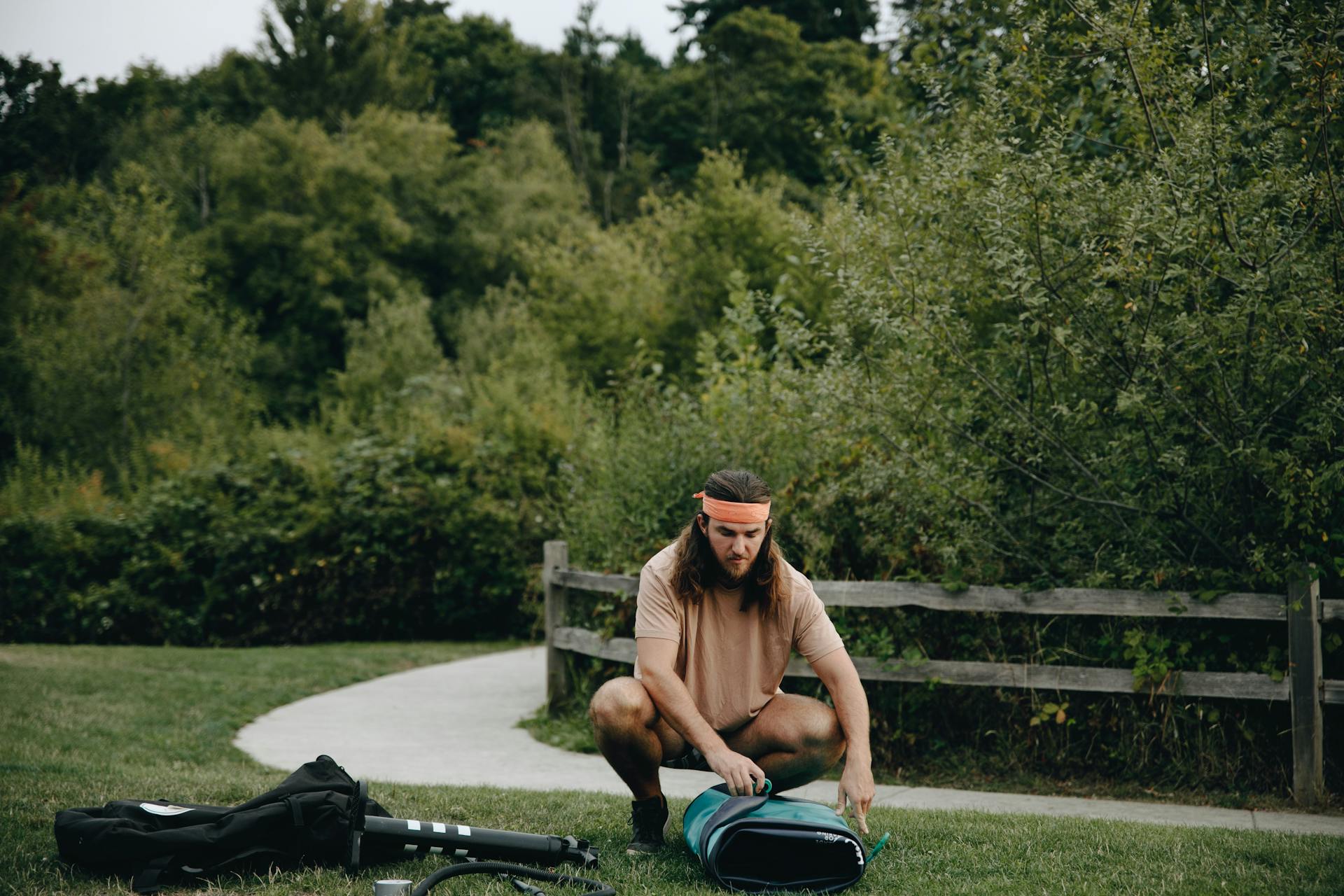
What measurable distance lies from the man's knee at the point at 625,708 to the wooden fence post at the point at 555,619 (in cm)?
404

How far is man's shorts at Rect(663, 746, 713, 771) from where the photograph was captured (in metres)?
4.71

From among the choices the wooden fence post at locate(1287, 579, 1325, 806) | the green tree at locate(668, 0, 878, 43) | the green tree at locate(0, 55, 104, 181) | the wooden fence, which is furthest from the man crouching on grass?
the green tree at locate(0, 55, 104, 181)

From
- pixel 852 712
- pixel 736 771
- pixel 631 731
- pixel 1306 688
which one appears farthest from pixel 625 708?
pixel 1306 688

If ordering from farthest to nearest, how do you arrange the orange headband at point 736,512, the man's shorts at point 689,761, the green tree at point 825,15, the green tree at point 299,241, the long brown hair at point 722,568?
the green tree at point 825,15 < the green tree at point 299,241 < the man's shorts at point 689,761 < the long brown hair at point 722,568 < the orange headband at point 736,512

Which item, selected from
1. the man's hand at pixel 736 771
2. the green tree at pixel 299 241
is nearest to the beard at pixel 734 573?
the man's hand at pixel 736 771

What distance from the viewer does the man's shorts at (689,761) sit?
471 centimetres

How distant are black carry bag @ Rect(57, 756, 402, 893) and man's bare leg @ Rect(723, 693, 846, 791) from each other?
1.42 metres

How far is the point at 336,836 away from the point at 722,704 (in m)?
1.53

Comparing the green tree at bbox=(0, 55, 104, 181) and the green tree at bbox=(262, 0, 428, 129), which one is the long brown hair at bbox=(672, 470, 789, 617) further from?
the green tree at bbox=(262, 0, 428, 129)

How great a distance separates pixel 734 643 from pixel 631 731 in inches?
20.9

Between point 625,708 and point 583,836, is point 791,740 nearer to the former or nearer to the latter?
point 625,708

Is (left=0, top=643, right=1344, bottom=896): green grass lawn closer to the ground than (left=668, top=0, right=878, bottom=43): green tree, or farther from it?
closer to the ground

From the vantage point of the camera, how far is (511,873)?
13.5ft

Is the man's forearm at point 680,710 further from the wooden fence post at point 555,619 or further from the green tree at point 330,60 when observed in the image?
the green tree at point 330,60
